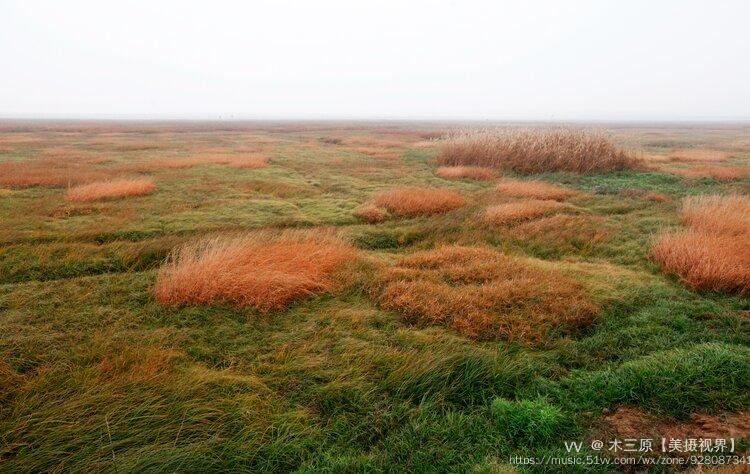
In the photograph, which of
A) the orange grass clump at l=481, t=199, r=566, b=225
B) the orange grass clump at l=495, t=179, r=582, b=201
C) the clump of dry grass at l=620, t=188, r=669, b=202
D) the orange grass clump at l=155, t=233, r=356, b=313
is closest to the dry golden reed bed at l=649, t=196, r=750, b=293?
the orange grass clump at l=481, t=199, r=566, b=225

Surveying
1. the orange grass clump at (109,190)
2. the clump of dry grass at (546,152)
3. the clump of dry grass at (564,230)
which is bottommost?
the clump of dry grass at (564,230)

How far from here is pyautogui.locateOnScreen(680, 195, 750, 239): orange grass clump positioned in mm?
8719

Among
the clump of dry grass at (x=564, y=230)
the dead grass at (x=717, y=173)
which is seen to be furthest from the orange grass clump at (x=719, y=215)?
the dead grass at (x=717, y=173)

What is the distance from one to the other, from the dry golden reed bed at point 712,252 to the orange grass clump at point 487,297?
2.01m

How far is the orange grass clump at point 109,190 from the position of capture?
1302 centimetres

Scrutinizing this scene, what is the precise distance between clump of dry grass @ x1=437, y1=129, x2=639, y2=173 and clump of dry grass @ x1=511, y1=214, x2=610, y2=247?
9394 millimetres

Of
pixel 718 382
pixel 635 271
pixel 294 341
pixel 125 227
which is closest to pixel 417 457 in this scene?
pixel 294 341

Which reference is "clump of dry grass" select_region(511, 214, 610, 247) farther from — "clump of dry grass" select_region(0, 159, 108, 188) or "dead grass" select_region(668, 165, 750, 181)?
"clump of dry grass" select_region(0, 159, 108, 188)

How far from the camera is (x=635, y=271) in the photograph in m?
7.69

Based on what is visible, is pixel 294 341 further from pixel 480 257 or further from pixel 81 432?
pixel 480 257

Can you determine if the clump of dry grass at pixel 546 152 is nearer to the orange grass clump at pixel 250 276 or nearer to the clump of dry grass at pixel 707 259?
the clump of dry grass at pixel 707 259

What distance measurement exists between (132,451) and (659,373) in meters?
5.14

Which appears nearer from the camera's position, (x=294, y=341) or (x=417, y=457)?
(x=417, y=457)

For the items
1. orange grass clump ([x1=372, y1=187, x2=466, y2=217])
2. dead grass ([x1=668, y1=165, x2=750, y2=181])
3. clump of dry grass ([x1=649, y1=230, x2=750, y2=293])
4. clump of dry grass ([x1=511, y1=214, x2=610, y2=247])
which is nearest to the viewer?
clump of dry grass ([x1=649, y1=230, x2=750, y2=293])
